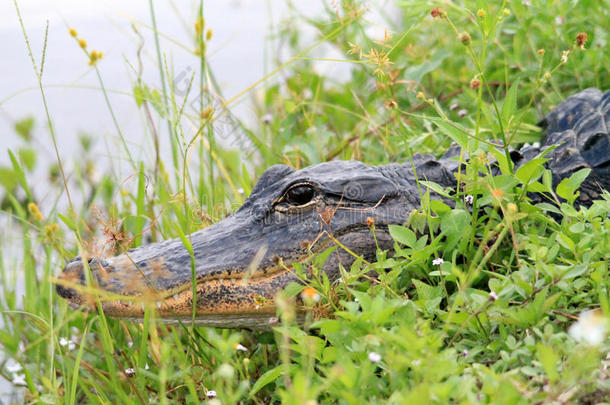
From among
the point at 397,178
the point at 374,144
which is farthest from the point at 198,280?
the point at 374,144

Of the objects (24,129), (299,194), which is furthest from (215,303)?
(24,129)

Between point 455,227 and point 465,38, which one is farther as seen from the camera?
point 455,227

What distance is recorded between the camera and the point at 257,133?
551cm

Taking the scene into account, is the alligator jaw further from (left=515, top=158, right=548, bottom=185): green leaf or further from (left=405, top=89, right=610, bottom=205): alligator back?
(left=515, top=158, right=548, bottom=185): green leaf

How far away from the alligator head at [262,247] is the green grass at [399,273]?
0.43ft

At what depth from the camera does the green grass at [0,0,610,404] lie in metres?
1.84

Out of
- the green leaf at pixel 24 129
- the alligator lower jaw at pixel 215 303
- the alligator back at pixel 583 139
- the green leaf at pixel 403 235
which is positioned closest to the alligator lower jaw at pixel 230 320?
the alligator lower jaw at pixel 215 303

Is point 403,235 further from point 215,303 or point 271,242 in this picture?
point 215,303

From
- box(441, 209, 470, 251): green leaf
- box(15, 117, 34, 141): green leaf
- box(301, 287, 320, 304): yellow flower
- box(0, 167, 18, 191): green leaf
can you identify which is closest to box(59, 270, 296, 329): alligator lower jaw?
box(301, 287, 320, 304): yellow flower

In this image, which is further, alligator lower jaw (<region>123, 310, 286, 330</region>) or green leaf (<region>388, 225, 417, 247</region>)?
alligator lower jaw (<region>123, 310, 286, 330</region>)

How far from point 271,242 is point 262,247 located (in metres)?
0.11

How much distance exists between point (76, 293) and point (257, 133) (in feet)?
10.1

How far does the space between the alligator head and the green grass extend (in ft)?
0.43

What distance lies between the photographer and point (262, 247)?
2.79m
